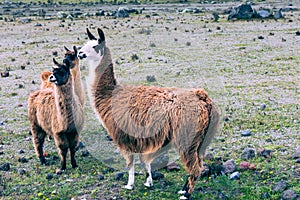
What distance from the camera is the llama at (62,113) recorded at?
8.04m

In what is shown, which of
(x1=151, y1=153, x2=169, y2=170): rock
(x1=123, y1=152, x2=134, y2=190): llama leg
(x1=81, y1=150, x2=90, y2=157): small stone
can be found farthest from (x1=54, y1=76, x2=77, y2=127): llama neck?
(x1=151, y1=153, x2=169, y2=170): rock

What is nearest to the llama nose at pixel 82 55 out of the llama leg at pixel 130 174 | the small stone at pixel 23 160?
the llama leg at pixel 130 174

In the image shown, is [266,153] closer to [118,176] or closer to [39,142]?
[118,176]

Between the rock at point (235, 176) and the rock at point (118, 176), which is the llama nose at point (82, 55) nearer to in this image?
the rock at point (118, 176)

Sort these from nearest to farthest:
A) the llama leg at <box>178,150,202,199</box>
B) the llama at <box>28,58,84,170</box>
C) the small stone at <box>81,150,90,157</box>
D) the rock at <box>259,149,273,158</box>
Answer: the llama leg at <box>178,150,202,199</box> < the llama at <box>28,58,84,170</box> < the rock at <box>259,149,273,158</box> < the small stone at <box>81,150,90,157</box>

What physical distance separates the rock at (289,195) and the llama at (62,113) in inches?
141

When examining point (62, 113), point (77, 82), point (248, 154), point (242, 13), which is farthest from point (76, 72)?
point (242, 13)

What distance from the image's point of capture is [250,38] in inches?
1026

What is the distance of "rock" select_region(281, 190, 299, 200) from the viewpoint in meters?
6.63

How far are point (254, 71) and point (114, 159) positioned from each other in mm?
9398

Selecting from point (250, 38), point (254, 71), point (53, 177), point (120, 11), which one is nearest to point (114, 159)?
point (53, 177)

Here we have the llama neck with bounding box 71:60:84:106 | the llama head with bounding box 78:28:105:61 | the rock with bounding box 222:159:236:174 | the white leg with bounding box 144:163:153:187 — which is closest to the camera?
the llama head with bounding box 78:28:105:61

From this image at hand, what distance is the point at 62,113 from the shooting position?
8117 millimetres

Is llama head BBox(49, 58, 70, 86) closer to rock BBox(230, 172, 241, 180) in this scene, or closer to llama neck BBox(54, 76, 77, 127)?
llama neck BBox(54, 76, 77, 127)
